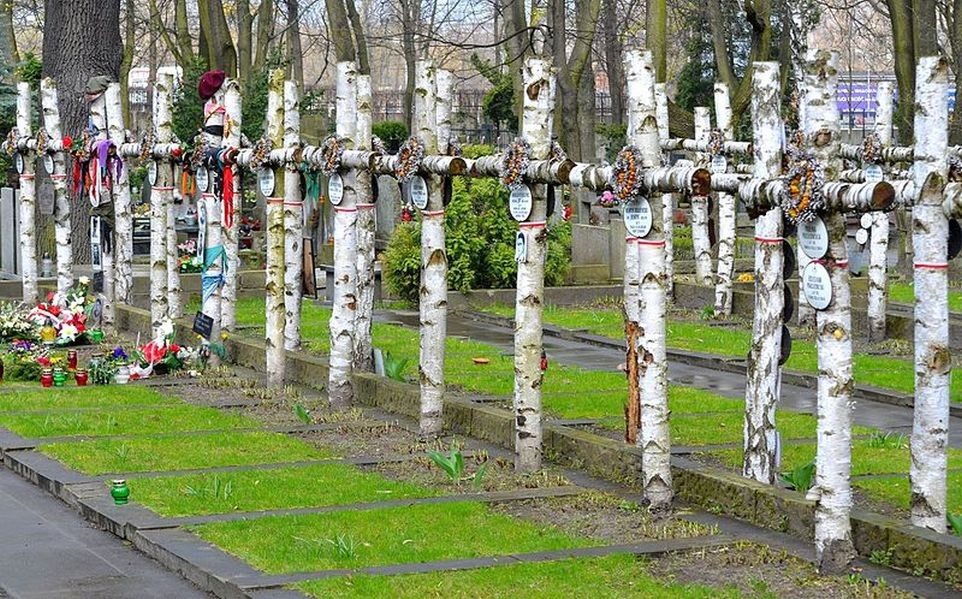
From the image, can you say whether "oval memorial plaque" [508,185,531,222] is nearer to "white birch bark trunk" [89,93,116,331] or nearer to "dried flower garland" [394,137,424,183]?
"dried flower garland" [394,137,424,183]

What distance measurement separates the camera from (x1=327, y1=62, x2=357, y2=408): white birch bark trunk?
15422mm

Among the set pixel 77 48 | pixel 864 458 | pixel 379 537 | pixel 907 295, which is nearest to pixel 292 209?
pixel 864 458

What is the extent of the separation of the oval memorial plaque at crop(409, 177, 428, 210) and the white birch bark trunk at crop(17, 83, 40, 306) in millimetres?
10508

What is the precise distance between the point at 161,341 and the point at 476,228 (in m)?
8.38

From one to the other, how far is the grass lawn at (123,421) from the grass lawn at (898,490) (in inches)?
213

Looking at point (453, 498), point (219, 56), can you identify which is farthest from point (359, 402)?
point (219, 56)

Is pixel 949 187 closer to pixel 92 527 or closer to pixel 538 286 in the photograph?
pixel 538 286

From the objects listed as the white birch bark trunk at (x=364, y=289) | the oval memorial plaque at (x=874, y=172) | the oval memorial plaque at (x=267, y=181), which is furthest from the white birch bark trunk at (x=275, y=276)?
the oval memorial plaque at (x=874, y=172)

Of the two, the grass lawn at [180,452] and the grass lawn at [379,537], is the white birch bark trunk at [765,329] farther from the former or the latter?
the grass lawn at [180,452]

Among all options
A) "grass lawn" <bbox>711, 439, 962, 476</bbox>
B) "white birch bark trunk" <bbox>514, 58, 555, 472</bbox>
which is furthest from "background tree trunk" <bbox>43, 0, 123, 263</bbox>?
"grass lawn" <bbox>711, 439, 962, 476</bbox>

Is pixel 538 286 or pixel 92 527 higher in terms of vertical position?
pixel 538 286

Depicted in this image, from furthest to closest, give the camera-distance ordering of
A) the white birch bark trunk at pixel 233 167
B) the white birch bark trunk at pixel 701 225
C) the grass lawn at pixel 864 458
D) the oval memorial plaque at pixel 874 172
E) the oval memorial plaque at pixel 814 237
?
the white birch bark trunk at pixel 701 225 < the white birch bark trunk at pixel 233 167 < the oval memorial plaque at pixel 874 172 < the grass lawn at pixel 864 458 < the oval memorial plaque at pixel 814 237

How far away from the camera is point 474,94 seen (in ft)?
193

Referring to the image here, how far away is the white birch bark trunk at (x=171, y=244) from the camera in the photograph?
19469mm
